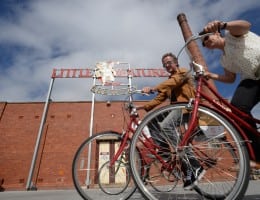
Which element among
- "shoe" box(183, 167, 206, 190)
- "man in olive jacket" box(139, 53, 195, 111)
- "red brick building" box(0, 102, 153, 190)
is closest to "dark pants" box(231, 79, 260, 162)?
"shoe" box(183, 167, 206, 190)

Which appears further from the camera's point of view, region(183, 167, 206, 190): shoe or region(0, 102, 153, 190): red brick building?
region(0, 102, 153, 190): red brick building

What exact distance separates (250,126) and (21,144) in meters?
17.7

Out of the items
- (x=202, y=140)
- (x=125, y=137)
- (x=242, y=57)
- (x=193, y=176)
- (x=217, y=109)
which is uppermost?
(x=242, y=57)

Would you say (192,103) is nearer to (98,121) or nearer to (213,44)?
(213,44)

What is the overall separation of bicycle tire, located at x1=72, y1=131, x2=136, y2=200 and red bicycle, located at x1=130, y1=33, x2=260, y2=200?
0.69m

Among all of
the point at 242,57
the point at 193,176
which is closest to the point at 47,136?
the point at 193,176

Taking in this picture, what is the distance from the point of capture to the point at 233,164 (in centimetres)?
184

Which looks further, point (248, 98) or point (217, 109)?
point (248, 98)

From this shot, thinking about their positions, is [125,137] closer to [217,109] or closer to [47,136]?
[217,109]

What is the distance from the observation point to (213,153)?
2.09 meters

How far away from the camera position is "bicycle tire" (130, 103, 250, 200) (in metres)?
1.67

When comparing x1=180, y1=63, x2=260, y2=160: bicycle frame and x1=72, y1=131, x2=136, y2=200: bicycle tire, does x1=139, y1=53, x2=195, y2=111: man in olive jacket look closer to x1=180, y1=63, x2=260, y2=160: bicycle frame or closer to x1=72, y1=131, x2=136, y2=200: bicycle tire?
x1=72, y1=131, x2=136, y2=200: bicycle tire

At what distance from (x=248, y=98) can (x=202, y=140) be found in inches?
22.4

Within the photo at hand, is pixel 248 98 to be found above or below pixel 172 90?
below
